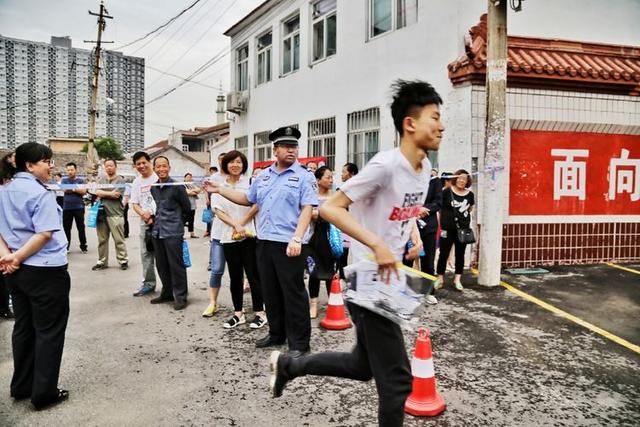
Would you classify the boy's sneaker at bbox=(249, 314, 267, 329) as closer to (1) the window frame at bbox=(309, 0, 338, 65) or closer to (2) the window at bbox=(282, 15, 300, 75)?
(1) the window frame at bbox=(309, 0, 338, 65)

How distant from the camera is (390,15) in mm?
10406

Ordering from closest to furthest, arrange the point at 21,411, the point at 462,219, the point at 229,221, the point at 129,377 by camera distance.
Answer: the point at 21,411 → the point at 129,377 → the point at 229,221 → the point at 462,219

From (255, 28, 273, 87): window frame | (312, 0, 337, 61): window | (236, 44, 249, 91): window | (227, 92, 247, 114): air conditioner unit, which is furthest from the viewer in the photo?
(236, 44, 249, 91): window

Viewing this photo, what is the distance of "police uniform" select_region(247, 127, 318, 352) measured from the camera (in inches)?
165

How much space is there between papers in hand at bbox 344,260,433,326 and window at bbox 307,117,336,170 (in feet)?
33.5

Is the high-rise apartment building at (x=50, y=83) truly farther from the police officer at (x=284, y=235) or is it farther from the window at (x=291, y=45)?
the police officer at (x=284, y=235)

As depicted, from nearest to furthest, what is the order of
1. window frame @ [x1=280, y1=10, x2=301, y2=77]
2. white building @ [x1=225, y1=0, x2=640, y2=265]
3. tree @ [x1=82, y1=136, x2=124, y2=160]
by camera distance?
white building @ [x1=225, y1=0, x2=640, y2=265] → window frame @ [x1=280, y1=10, x2=301, y2=77] → tree @ [x1=82, y1=136, x2=124, y2=160]

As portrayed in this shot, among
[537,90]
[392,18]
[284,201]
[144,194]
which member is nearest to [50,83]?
[392,18]

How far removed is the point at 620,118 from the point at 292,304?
7.79 metres

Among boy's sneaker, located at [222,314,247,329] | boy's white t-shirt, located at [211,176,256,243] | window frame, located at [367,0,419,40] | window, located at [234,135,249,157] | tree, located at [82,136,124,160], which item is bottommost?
boy's sneaker, located at [222,314,247,329]

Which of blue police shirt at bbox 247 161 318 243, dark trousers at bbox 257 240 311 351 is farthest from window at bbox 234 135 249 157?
dark trousers at bbox 257 240 311 351

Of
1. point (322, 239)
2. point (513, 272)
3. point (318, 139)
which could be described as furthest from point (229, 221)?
point (318, 139)

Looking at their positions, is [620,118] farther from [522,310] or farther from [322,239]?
[322,239]

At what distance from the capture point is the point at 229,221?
5070mm
